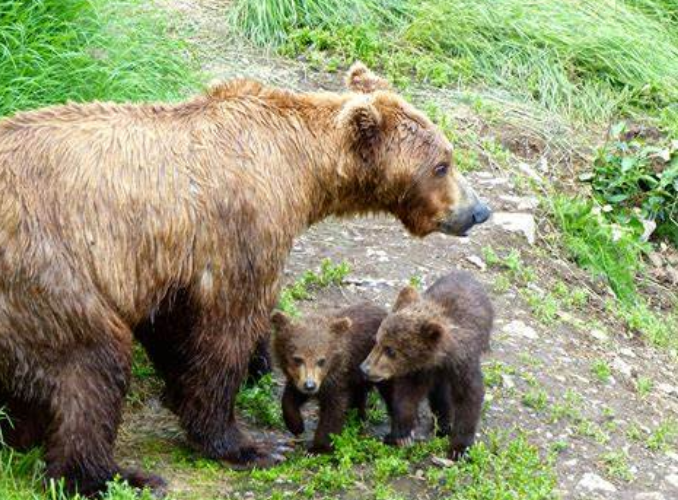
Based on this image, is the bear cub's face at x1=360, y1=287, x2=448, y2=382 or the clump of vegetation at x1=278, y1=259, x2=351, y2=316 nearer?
the bear cub's face at x1=360, y1=287, x2=448, y2=382

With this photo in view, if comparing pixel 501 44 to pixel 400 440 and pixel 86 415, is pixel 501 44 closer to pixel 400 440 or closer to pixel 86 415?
pixel 400 440

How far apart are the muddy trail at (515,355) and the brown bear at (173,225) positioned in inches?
14.1

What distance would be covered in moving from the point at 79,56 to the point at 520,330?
3.16 metres

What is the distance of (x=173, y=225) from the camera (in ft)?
22.3

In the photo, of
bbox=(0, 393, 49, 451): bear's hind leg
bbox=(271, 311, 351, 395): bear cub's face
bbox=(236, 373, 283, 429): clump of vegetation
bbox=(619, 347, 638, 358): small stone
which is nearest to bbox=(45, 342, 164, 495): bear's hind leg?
bbox=(0, 393, 49, 451): bear's hind leg

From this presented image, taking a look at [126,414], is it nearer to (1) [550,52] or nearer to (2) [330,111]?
(2) [330,111]

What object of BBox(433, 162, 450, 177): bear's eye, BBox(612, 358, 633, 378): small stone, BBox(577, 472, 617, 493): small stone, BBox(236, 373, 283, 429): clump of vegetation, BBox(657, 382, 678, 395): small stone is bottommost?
BBox(657, 382, 678, 395): small stone

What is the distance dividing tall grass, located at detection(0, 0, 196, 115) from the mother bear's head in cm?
185

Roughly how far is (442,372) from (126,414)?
168 centimetres

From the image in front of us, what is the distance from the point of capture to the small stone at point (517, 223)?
10.3 metres

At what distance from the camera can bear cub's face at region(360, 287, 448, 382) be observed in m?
7.38

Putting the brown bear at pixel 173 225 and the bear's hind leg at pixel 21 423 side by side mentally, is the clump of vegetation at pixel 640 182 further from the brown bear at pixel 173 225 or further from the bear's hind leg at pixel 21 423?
the bear's hind leg at pixel 21 423

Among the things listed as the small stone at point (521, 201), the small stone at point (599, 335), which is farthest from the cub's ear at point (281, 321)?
the small stone at point (521, 201)

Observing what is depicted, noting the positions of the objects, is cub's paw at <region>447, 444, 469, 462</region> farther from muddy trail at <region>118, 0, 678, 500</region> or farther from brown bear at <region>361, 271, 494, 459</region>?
muddy trail at <region>118, 0, 678, 500</region>
